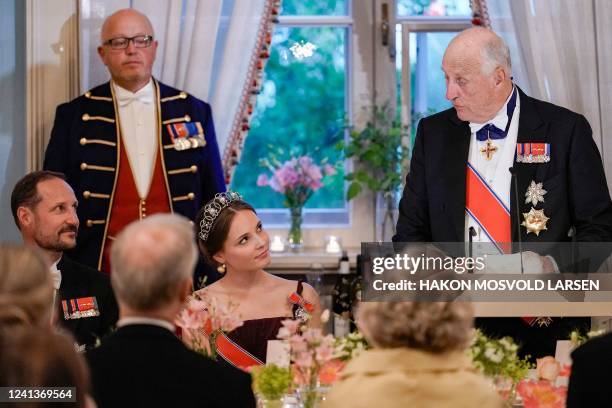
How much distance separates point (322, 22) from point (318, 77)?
279 millimetres

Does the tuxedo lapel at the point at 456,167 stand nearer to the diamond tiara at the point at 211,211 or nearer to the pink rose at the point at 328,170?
the diamond tiara at the point at 211,211

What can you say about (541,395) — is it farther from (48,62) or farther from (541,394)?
(48,62)

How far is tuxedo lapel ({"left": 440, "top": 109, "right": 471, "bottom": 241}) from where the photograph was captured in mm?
3781

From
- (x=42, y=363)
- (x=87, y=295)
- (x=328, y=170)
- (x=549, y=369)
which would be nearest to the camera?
(x=42, y=363)

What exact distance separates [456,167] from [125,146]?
1540 millimetres

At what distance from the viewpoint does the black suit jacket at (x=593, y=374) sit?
6.72 feet

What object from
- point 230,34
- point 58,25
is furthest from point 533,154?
Answer: point 58,25

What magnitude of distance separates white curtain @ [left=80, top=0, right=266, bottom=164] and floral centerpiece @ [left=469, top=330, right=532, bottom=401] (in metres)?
2.51

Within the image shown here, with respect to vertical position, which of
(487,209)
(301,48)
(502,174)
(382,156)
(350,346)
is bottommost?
(350,346)

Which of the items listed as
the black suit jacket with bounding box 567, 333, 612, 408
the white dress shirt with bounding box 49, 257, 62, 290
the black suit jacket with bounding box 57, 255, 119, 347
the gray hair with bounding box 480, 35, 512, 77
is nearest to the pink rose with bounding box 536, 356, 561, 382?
the black suit jacket with bounding box 567, 333, 612, 408

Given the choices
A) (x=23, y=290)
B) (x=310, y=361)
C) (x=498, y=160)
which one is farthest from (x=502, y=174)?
(x=23, y=290)

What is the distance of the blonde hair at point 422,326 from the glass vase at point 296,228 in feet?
10.4

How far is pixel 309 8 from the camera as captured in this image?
555cm

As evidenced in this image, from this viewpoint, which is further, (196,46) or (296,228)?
(296,228)
